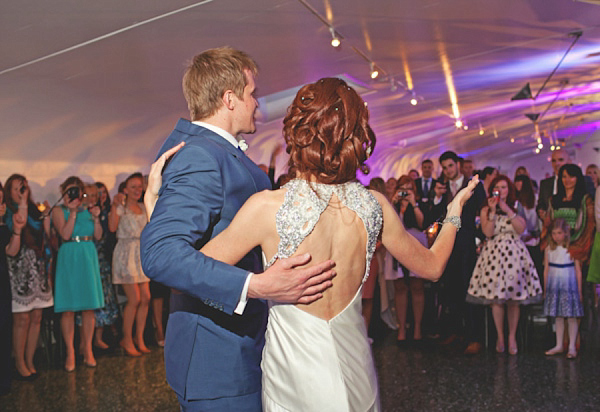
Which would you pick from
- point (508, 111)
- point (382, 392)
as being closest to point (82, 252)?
point (382, 392)

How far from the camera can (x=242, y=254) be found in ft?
5.01

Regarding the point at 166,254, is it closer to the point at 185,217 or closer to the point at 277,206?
the point at 185,217

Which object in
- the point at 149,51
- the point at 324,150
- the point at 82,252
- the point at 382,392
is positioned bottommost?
the point at 382,392

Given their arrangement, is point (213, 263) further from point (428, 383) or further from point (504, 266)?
Answer: point (504, 266)

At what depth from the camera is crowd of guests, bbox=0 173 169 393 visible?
498 centimetres

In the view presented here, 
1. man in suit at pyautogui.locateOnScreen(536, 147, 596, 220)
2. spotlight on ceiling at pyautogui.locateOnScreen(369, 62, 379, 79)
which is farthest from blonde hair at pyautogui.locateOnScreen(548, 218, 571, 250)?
spotlight on ceiling at pyautogui.locateOnScreen(369, 62, 379, 79)

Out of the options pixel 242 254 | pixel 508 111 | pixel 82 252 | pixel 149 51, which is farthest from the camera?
pixel 508 111

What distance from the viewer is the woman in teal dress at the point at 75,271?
532cm

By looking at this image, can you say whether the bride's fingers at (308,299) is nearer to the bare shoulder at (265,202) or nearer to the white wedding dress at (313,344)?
the white wedding dress at (313,344)

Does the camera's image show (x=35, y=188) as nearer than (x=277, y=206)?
No

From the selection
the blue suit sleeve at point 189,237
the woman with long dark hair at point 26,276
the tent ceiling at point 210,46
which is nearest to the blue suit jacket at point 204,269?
the blue suit sleeve at point 189,237

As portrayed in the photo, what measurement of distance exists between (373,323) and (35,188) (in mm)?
3700

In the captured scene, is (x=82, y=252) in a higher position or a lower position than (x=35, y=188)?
lower

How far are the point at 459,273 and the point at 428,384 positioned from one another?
5.14 feet
